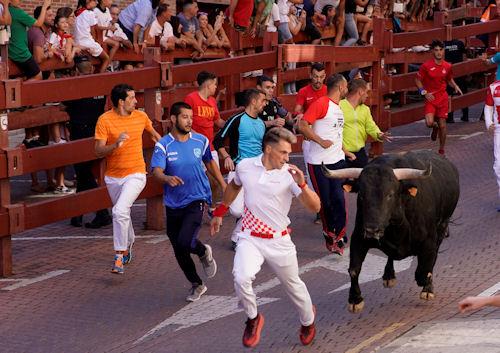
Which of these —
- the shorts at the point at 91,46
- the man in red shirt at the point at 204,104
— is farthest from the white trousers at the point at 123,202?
the shorts at the point at 91,46

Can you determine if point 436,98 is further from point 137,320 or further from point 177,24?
point 137,320

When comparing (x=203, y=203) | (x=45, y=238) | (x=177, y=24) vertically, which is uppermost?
(x=177, y=24)

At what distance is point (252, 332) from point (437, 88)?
465 inches

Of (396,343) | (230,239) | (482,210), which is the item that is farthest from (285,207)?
(482,210)

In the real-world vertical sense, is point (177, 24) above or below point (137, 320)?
above

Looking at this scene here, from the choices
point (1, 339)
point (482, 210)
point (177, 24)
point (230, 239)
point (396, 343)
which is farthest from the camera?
point (177, 24)

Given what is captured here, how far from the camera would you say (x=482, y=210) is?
17047 mm

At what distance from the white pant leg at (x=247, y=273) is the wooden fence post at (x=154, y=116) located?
6.02 m

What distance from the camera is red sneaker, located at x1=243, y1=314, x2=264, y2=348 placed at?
10336 mm

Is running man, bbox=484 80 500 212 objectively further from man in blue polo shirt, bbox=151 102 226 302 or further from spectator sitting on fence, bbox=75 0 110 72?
spectator sitting on fence, bbox=75 0 110 72

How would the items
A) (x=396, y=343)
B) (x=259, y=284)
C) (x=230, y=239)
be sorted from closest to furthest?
(x=396, y=343) → (x=259, y=284) → (x=230, y=239)

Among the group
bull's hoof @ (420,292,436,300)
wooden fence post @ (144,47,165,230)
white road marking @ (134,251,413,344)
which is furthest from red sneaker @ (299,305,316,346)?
wooden fence post @ (144,47,165,230)

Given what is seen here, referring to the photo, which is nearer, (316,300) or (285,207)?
(285,207)

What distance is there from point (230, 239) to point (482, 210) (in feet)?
12.1
